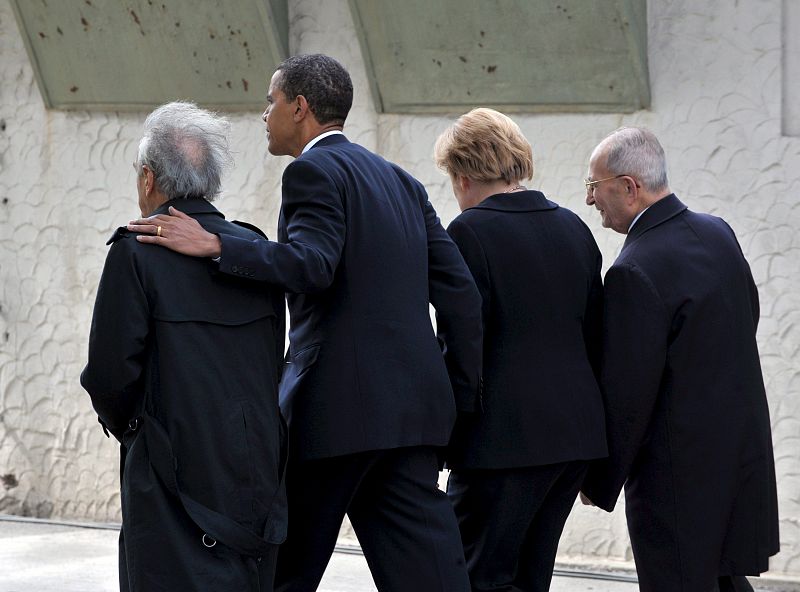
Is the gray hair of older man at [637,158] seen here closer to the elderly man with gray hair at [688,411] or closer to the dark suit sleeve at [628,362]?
the elderly man with gray hair at [688,411]

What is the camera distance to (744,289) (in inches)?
120

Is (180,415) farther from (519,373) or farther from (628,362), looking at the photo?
(628,362)

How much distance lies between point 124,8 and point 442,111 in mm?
1448

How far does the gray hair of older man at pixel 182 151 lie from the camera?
8.77 feet

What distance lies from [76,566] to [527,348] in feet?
8.42

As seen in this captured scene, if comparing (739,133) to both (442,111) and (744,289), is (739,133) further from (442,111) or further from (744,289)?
(744,289)

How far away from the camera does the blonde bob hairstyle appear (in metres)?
3.09

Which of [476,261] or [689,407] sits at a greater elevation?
[476,261]

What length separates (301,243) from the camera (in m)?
2.71

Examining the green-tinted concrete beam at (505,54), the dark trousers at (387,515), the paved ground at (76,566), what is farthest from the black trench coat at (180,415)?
the green-tinted concrete beam at (505,54)

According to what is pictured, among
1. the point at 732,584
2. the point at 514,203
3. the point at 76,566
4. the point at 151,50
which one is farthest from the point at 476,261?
the point at 151,50

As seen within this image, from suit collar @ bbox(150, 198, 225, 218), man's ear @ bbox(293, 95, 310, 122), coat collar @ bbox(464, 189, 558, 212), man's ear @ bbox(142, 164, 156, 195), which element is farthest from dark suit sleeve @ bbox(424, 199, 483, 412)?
man's ear @ bbox(142, 164, 156, 195)

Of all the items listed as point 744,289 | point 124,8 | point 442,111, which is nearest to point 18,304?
point 124,8

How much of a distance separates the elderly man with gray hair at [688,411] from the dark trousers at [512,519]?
15 centimetres
